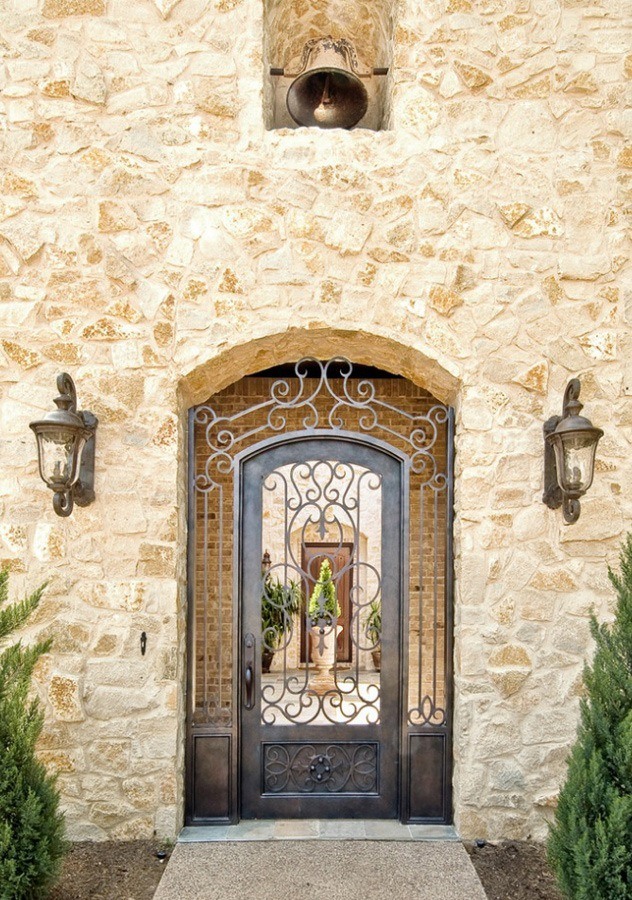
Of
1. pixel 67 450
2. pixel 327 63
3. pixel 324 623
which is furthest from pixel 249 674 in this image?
pixel 327 63

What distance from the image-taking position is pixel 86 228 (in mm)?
3357

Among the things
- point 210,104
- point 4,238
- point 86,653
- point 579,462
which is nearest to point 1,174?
point 4,238

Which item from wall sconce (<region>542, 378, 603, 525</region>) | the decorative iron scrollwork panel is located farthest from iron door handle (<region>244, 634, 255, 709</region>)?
wall sconce (<region>542, 378, 603, 525</region>)

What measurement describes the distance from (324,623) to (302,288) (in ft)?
6.11

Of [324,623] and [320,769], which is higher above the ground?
[324,623]

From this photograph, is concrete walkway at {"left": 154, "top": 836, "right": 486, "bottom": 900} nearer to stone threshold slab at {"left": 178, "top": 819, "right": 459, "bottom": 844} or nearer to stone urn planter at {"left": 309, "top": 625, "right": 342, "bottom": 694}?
stone threshold slab at {"left": 178, "top": 819, "right": 459, "bottom": 844}

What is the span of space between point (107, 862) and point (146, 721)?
2.15ft

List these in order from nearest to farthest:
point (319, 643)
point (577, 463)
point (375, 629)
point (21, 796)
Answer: point (21, 796) → point (577, 463) → point (319, 643) → point (375, 629)

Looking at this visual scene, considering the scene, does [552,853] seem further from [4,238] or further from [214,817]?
[4,238]

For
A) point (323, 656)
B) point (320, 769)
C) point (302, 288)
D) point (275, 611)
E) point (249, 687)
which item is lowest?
point (320, 769)

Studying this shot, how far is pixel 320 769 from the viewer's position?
362 cm

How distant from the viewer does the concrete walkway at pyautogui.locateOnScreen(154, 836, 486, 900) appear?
9.48 ft

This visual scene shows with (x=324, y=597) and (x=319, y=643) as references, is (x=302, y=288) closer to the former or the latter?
(x=324, y=597)

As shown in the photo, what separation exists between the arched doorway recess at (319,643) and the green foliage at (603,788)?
40.7 inches
